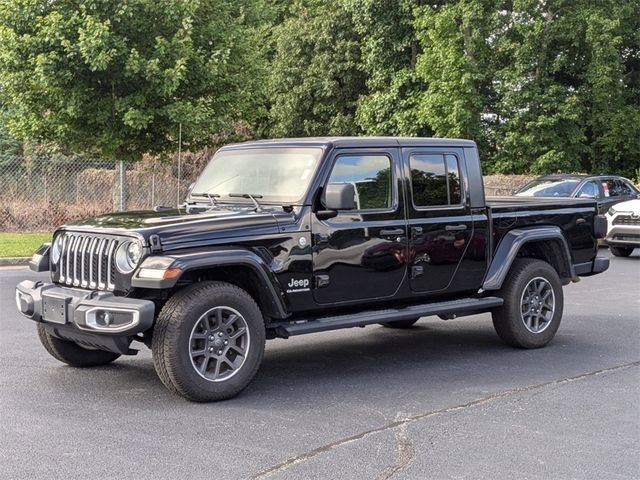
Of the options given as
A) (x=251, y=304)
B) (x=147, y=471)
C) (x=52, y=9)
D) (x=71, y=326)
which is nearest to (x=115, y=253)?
(x=71, y=326)

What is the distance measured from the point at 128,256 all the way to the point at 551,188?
14973 millimetres

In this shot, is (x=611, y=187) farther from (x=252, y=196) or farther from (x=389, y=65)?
(x=389, y=65)

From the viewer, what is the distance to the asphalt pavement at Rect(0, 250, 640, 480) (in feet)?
15.7

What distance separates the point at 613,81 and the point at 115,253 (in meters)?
28.5

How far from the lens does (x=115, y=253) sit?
6.14 metres

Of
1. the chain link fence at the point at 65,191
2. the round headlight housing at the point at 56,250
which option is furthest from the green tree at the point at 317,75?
the round headlight housing at the point at 56,250

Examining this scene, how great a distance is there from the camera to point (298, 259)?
21.6 feet

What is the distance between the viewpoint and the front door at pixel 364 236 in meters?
6.75

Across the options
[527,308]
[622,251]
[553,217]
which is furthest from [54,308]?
[622,251]

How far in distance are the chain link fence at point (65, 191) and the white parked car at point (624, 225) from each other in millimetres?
9065

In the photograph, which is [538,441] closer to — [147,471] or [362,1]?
[147,471]

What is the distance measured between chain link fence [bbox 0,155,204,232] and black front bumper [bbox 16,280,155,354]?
1252cm

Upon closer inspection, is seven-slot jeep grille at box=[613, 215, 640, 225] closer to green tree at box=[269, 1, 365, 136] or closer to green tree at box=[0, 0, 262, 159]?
green tree at box=[0, 0, 262, 159]

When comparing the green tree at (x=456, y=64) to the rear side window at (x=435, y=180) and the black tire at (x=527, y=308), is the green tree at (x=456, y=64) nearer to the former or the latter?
the black tire at (x=527, y=308)
